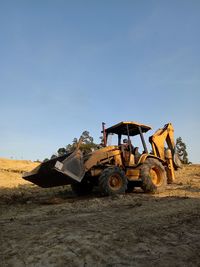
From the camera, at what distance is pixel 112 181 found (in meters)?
12.8

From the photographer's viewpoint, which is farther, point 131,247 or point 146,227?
point 146,227

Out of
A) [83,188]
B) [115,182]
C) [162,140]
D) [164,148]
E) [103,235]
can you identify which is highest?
[162,140]

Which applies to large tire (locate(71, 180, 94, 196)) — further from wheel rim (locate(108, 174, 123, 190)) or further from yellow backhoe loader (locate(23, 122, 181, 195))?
wheel rim (locate(108, 174, 123, 190))

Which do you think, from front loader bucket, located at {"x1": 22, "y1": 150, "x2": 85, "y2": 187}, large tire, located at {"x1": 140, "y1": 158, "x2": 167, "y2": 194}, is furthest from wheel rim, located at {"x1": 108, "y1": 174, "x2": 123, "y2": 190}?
large tire, located at {"x1": 140, "y1": 158, "x2": 167, "y2": 194}

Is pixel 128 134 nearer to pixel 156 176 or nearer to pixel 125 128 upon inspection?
pixel 125 128

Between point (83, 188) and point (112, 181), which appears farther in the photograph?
point (83, 188)

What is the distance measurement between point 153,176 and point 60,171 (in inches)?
176

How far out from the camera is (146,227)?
24.0 feet

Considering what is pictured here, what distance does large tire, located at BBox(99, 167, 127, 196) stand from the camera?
489 inches

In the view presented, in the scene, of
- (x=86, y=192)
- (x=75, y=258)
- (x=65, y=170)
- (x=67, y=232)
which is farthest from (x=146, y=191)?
(x=75, y=258)

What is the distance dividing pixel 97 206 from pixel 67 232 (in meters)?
3.75

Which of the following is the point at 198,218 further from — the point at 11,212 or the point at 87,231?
the point at 11,212

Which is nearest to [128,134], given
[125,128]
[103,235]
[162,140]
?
[125,128]

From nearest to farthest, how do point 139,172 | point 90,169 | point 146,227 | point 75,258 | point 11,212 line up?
point 75,258 → point 146,227 → point 11,212 → point 90,169 → point 139,172
